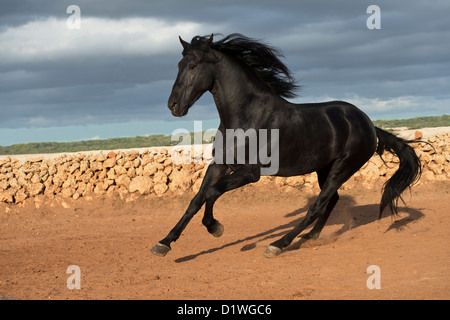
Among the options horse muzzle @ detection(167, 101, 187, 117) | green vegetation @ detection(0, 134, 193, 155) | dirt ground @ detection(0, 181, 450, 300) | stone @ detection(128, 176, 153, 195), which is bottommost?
dirt ground @ detection(0, 181, 450, 300)

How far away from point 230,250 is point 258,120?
233 cm

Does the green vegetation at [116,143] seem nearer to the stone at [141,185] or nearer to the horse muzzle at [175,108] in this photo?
the stone at [141,185]

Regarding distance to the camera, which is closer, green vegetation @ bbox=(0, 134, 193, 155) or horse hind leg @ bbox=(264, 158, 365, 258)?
horse hind leg @ bbox=(264, 158, 365, 258)

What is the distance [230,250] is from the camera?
8375mm

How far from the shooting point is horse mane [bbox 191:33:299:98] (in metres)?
7.18

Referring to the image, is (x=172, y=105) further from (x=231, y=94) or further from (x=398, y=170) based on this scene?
(x=398, y=170)

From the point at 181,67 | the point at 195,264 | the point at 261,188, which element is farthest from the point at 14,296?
the point at 261,188

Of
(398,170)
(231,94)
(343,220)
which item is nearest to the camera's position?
(231,94)

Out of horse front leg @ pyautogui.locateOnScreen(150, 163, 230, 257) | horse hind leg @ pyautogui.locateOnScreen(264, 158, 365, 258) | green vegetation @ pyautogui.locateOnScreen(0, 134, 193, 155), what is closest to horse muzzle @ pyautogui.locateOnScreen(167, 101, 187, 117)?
horse front leg @ pyautogui.locateOnScreen(150, 163, 230, 257)

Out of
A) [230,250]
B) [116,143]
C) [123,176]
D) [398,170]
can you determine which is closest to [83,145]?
[116,143]

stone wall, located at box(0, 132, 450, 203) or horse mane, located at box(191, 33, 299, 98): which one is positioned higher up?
horse mane, located at box(191, 33, 299, 98)

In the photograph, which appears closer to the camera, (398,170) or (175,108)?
(175,108)

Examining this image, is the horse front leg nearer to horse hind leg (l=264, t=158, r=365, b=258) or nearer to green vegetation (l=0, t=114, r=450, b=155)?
horse hind leg (l=264, t=158, r=365, b=258)

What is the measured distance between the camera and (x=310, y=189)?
13453 mm
